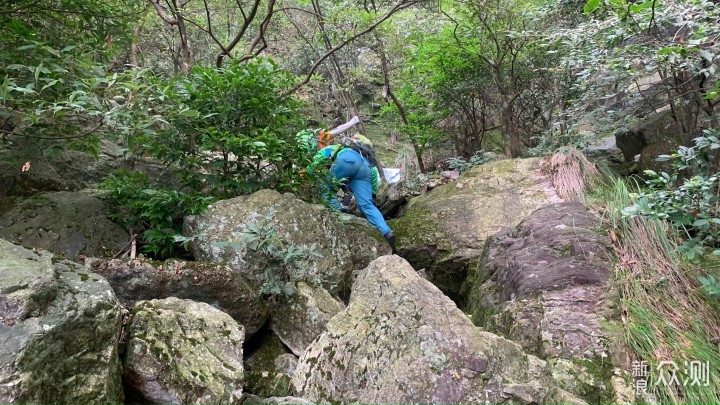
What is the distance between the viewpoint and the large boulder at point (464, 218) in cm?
570

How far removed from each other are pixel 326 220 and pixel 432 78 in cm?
572

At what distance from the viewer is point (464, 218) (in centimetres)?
616

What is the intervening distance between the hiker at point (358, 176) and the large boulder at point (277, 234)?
5.21 feet

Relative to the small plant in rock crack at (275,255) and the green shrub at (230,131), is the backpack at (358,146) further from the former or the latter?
the small plant in rock crack at (275,255)

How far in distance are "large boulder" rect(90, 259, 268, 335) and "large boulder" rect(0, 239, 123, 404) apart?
2.55ft

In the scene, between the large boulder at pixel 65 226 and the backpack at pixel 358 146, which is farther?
the backpack at pixel 358 146

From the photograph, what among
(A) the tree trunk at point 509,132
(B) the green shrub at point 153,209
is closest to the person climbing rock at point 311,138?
(B) the green shrub at point 153,209

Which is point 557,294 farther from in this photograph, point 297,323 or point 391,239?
point 391,239

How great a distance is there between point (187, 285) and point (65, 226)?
4.94ft

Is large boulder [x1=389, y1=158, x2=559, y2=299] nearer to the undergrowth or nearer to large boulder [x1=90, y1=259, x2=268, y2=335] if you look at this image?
the undergrowth

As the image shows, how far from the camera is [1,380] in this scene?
6.31 ft

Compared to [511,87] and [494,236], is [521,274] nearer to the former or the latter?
[494,236]

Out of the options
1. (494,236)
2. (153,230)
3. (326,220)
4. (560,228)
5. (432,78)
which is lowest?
(153,230)

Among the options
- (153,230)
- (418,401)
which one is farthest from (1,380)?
(153,230)
